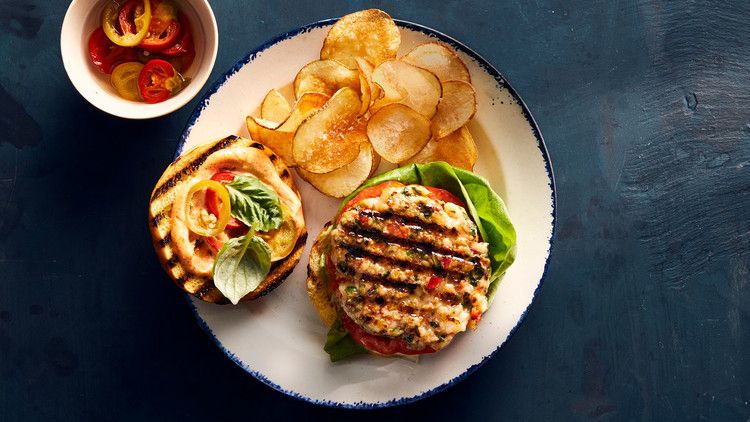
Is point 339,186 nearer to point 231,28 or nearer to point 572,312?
point 231,28

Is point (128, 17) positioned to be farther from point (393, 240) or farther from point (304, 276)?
point (393, 240)

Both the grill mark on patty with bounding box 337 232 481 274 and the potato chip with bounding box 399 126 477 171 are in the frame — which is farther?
the potato chip with bounding box 399 126 477 171

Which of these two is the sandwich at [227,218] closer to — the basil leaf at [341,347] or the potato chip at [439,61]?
the basil leaf at [341,347]

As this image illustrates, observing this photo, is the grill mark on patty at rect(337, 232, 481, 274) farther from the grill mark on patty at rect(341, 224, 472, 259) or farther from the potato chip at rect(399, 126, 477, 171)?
the potato chip at rect(399, 126, 477, 171)

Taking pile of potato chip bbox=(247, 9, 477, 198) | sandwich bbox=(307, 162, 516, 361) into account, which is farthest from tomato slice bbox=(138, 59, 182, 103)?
sandwich bbox=(307, 162, 516, 361)

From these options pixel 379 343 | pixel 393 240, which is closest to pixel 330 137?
pixel 393 240

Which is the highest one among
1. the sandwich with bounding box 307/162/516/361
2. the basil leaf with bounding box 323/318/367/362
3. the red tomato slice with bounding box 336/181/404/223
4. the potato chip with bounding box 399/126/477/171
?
the potato chip with bounding box 399/126/477/171
